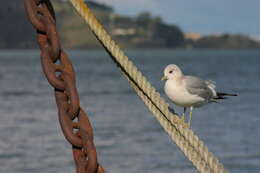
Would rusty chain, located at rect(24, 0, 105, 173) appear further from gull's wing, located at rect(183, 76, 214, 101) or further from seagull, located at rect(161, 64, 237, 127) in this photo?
gull's wing, located at rect(183, 76, 214, 101)

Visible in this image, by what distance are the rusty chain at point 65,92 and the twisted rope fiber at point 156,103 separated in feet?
0.57

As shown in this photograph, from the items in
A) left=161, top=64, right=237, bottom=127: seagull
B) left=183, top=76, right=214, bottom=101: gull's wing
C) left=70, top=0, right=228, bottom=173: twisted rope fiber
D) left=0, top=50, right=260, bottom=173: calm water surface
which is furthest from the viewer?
left=0, top=50, right=260, bottom=173: calm water surface

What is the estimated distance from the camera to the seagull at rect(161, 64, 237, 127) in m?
5.09

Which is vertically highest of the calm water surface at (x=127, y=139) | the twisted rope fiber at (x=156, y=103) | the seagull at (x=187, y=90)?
the twisted rope fiber at (x=156, y=103)

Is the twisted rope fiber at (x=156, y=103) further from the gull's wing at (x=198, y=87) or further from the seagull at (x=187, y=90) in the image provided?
the gull's wing at (x=198, y=87)

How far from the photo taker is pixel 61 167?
2058 centimetres

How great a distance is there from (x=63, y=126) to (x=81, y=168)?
0.13 meters

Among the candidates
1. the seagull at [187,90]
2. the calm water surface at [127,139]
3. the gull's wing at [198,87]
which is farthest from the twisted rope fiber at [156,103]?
the calm water surface at [127,139]

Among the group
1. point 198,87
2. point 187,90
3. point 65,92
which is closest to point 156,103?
point 65,92

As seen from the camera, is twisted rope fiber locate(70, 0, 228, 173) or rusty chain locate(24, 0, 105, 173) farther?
twisted rope fiber locate(70, 0, 228, 173)

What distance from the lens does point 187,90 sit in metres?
5.17

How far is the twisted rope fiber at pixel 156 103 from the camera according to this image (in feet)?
7.91

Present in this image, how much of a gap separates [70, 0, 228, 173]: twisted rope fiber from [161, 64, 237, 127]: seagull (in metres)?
2.03

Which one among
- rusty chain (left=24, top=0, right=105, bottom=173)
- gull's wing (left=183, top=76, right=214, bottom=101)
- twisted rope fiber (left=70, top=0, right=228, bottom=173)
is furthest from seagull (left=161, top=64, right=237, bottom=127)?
rusty chain (left=24, top=0, right=105, bottom=173)
